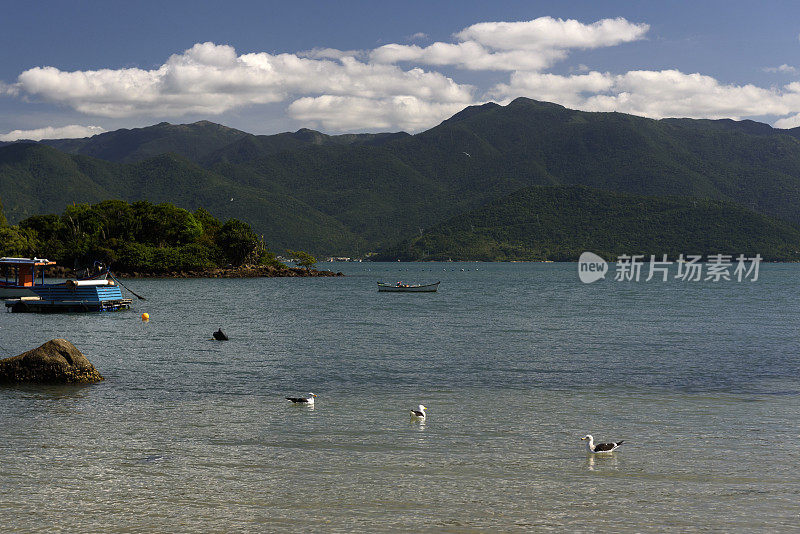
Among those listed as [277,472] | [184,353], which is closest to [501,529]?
[277,472]

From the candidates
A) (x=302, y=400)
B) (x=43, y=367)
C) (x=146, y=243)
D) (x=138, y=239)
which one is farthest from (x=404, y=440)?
(x=138, y=239)

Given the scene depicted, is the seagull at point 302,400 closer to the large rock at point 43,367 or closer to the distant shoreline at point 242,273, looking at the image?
the large rock at point 43,367

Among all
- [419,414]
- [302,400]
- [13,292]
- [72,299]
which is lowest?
[13,292]

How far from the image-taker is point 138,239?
16475cm

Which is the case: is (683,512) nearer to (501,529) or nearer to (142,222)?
(501,529)

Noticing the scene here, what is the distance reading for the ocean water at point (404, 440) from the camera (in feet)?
36.9

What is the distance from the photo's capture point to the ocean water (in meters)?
11.3

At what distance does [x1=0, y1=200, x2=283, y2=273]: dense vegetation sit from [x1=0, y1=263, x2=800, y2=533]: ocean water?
404 feet

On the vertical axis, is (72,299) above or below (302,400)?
below

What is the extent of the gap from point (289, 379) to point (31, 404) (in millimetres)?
8771

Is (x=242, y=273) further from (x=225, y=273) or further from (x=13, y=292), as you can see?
(x=13, y=292)

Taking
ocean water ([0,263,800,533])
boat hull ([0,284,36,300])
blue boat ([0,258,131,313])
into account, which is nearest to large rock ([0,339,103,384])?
ocean water ([0,263,800,533])

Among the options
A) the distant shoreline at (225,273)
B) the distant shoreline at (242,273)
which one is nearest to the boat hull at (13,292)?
the distant shoreline at (225,273)

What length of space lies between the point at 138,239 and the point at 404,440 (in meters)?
162
